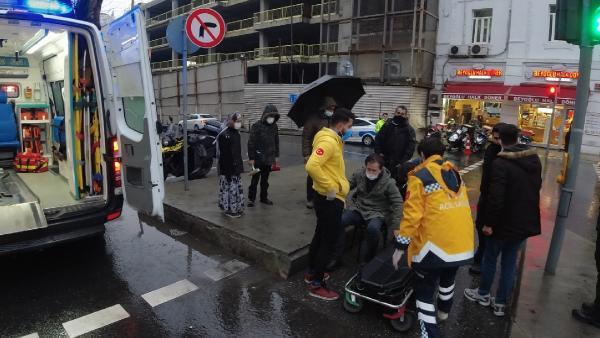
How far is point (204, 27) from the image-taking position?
634cm

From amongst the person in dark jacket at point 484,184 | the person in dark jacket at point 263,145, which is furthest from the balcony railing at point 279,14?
the person in dark jacket at point 484,184

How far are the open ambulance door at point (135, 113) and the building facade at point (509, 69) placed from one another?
1943 cm

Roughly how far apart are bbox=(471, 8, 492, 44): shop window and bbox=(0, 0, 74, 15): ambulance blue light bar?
868 inches

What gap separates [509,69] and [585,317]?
20.4m

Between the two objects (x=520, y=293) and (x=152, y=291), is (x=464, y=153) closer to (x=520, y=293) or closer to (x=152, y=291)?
(x=520, y=293)

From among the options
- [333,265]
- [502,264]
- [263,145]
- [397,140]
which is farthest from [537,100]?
[333,265]

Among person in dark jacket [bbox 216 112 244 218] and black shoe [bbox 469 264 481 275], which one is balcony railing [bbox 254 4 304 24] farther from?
black shoe [bbox 469 264 481 275]

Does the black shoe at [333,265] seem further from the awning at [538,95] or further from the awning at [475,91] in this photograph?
the awning at [475,91]

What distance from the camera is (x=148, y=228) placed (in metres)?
5.61

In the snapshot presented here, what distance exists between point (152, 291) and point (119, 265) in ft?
2.58

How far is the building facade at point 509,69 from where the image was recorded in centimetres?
1928

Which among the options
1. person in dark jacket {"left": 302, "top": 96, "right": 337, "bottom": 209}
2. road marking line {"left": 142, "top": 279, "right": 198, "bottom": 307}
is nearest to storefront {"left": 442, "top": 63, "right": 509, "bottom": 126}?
person in dark jacket {"left": 302, "top": 96, "right": 337, "bottom": 209}

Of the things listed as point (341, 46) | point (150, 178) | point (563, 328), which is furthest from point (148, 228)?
point (341, 46)

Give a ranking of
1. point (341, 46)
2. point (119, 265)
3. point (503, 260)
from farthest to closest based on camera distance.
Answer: point (341, 46) → point (119, 265) → point (503, 260)
